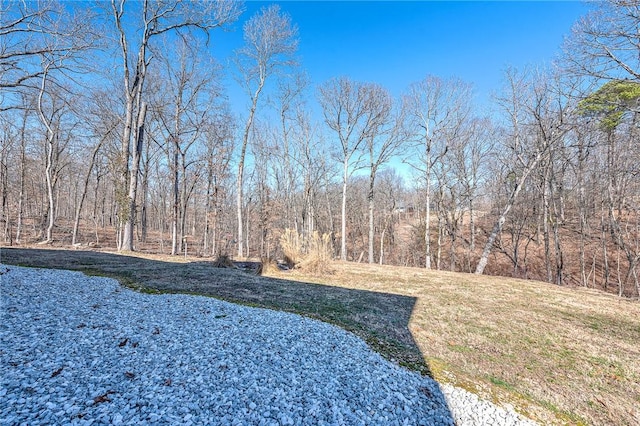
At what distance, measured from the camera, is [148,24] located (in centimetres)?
1010

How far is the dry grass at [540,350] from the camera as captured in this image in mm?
2309

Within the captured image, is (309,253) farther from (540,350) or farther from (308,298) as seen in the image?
(540,350)

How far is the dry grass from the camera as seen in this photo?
7.57ft

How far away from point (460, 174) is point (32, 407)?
17.3m

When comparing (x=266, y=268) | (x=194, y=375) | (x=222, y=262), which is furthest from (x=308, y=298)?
(x=222, y=262)

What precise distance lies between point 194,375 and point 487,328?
3992mm

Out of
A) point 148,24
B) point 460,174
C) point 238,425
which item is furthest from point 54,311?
point 460,174

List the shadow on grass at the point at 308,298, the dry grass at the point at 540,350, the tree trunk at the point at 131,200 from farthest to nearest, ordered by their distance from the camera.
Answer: the tree trunk at the point at 131,200 < the shadow on grass at the point at 308,298 < the dry grass at the point at 540,350

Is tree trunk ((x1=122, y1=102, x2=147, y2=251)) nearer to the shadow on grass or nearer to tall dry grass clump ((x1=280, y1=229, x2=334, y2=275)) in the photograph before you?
the shadow on grass

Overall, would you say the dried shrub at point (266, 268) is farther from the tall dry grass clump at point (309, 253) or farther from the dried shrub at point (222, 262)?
the dried shrub at point (222, 262)

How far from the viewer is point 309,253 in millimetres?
7891

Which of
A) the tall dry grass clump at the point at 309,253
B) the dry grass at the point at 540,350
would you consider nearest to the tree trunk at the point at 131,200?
the tall dry grass clump at the point at 309,253

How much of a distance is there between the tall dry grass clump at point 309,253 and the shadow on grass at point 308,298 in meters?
1.33

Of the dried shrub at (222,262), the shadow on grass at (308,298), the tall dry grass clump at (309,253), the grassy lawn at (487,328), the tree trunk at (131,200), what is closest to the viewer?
the grassy lawn at (487,328)
